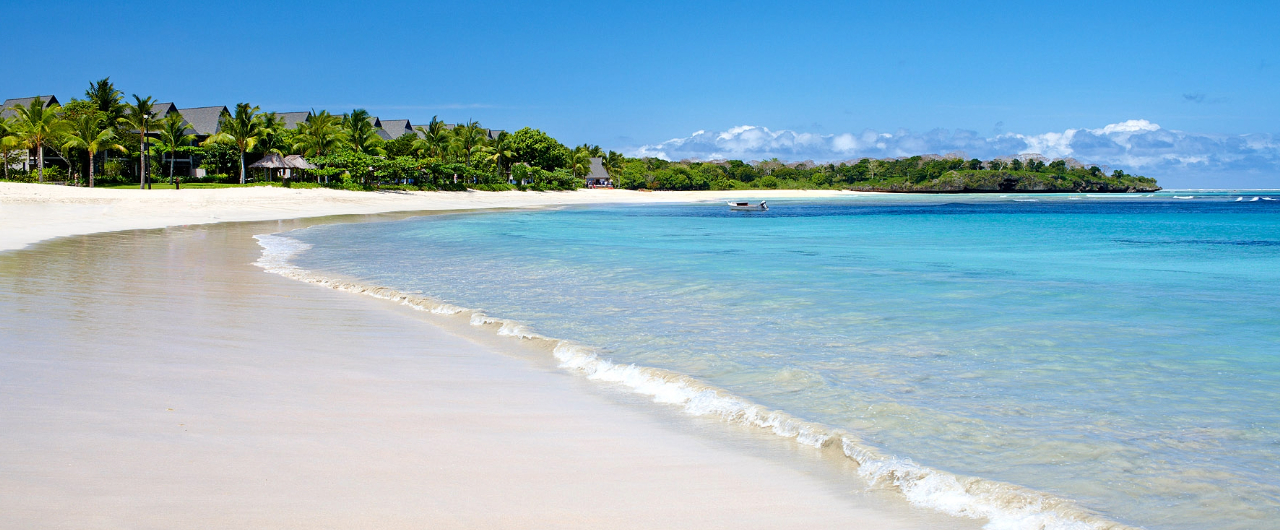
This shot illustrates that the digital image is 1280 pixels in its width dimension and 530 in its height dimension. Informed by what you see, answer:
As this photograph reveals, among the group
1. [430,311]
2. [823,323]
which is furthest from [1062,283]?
[430,311]

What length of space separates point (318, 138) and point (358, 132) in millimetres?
2716

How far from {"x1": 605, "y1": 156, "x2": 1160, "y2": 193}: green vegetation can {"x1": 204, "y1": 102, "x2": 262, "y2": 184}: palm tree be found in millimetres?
60778

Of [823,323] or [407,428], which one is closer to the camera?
[407,428]

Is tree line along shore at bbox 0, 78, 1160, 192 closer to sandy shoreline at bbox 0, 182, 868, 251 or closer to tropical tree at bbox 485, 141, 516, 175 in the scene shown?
tropical tree at bbox 485, 141, 516, 175

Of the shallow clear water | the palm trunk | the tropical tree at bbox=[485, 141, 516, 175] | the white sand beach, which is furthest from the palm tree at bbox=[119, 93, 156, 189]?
the white sand beach

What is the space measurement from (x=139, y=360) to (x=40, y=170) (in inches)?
1993

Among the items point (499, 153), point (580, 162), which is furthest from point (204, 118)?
point (580, 162)

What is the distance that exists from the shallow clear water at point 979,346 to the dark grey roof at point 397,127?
70718 millimetres

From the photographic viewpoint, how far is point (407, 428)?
4496 millimetres

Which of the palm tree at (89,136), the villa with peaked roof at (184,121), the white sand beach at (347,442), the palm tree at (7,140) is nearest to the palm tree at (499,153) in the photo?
the villa with peaked roof at (184,121)

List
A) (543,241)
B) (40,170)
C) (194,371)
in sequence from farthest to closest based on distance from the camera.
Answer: (40,170)
(543,241)
(194,371)

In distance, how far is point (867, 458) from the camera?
427cm

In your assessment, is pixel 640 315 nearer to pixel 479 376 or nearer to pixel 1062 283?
pixel 479 376

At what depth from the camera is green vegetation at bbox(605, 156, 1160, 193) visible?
119438mm
